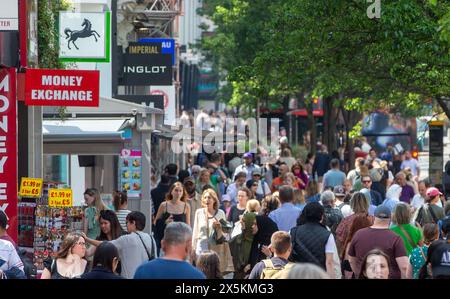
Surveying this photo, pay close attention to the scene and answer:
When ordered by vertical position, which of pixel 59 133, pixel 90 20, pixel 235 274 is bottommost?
pixel 235 274

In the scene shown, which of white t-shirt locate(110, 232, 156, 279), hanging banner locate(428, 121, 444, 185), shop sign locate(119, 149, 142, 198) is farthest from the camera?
hanging banner locate(428, 121, 444, 185)

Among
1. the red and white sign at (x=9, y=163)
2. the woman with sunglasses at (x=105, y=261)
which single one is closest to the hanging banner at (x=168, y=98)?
the red and white sign at (x=9, y=163)

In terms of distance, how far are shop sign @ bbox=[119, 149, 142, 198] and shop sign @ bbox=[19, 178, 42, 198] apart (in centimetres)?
627

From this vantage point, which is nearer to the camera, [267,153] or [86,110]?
[86,110]

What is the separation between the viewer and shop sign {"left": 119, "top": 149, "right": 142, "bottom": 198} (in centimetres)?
2128

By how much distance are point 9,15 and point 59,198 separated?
7.15 ft

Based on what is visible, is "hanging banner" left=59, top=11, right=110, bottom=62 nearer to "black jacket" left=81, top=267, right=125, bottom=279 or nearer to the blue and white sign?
the blue and white sign

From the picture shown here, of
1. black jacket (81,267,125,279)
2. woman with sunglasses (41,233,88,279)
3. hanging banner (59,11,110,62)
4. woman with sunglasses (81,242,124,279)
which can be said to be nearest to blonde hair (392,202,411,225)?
woman with sunglasses (41,233,88,279)

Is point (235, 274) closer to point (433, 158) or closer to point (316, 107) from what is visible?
point (433, 158)

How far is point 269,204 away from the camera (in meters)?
16.8

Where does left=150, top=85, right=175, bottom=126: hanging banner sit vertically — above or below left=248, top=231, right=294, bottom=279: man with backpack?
above
